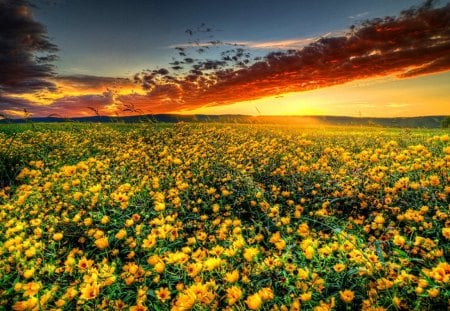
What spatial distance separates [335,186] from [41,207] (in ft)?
17.3

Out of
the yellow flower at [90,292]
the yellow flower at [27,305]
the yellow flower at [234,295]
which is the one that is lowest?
the yellow flower at [27,305]

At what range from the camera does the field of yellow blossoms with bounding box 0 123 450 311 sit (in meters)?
2.71

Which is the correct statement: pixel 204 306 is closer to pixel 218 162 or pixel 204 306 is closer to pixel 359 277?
pixel 359 277

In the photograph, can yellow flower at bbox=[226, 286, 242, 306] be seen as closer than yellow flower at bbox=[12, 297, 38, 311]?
Yes

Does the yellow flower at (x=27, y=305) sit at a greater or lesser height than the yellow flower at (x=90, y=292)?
lesser

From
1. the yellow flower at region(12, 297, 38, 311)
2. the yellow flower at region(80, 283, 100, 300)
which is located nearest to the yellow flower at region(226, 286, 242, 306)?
the yellow flower at region(80, 283, 100, 300)

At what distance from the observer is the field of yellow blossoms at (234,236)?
8.89 ft

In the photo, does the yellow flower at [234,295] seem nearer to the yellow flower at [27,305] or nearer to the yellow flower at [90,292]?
the yellow flower at [90,292]

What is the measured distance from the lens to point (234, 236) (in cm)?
386

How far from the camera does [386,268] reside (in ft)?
8.80

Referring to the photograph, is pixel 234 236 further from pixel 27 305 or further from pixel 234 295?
pixel 27 305

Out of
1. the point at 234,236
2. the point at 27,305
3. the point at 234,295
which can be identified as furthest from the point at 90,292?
the point at 234,236

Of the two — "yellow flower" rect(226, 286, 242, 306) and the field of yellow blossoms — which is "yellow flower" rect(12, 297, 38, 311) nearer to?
the field of yellow blossoms

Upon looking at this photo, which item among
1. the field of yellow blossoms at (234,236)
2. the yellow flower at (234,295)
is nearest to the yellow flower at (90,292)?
the field of yellow blossoms at (234,236)
